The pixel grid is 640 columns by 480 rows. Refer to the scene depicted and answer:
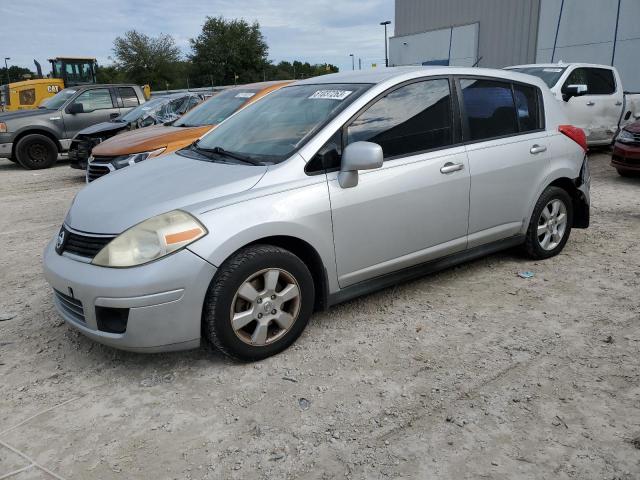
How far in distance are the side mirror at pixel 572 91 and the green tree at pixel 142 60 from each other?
63.5 metres

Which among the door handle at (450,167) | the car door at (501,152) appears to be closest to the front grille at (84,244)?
the door handle at (450,167)

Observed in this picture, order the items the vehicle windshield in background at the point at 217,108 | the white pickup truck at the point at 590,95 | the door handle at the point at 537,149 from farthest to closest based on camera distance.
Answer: the white pickup truck at the point at 590,95 → the vehicle windshield in background at the point at 217,108 → the door handle at the point at 537,149

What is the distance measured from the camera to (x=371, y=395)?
283 cm

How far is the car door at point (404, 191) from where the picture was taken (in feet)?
11.2

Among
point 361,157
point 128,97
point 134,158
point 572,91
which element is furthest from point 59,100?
point 361,157

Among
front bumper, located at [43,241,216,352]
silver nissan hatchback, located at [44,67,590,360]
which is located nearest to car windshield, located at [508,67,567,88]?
silver nissan hatchback, located at [44,67,590,360]

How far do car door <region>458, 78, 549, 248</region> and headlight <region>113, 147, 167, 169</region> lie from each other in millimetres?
4161

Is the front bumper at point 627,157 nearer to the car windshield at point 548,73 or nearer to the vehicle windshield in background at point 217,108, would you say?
the car windshield at point 548,73

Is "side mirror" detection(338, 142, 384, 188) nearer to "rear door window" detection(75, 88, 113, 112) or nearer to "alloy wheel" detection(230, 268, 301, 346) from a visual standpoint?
"alloy wheel" detection(230, 268, 301, 346)

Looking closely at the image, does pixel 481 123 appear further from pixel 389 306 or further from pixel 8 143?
pixel 8 143

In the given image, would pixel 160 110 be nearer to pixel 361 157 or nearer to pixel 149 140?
pixel 149 140

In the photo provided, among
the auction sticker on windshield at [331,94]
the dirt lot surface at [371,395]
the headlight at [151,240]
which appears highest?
the auction sticker on windshield at [331,94]

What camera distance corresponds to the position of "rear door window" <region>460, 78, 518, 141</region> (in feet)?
13.2

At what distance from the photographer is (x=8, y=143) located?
38.7ft
